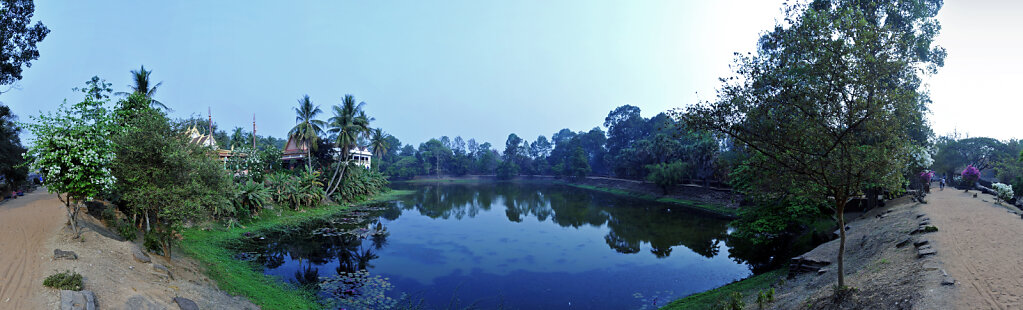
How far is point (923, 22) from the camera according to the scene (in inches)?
679

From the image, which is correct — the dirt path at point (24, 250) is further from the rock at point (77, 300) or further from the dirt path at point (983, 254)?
the dirt path at point (983, 254)

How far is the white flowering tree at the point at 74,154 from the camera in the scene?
9094mm

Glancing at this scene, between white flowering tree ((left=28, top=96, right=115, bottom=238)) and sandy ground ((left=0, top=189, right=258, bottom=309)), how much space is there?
3.13 feet

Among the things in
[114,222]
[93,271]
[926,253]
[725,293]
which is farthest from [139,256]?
[926,253]

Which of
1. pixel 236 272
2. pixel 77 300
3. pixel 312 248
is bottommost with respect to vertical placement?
pixel 312 248

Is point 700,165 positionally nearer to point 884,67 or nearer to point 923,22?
point 923,22

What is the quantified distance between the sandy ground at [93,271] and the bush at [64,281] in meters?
0.11

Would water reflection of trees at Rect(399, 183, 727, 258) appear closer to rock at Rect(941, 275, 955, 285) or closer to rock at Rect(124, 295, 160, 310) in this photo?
rock at Rect(941, 275, 955, 285)

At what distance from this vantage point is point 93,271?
8.05 meters

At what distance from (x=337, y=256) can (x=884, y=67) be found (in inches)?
717

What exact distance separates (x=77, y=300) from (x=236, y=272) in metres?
6.05

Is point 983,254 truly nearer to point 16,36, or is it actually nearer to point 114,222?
point 114,222

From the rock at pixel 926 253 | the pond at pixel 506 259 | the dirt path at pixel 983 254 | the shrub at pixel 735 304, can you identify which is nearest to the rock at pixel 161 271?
the pond at pixel 506 259

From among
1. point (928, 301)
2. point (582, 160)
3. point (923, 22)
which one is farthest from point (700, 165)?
point (928, 301)
